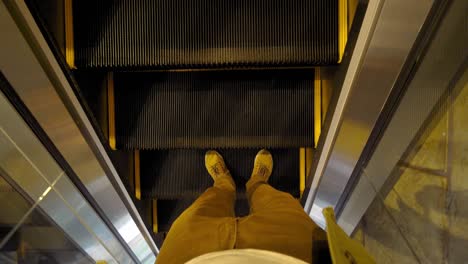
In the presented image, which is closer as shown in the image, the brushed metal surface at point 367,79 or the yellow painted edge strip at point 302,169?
the brushed metal surface at point 367,79

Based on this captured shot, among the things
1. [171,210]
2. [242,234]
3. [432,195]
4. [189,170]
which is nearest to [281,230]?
[242,234]

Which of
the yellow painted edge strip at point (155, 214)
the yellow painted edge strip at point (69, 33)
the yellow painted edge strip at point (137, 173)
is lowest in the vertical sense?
the yellow painted edge strip at point (155, 214)

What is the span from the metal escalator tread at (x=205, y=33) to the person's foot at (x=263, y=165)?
770mm

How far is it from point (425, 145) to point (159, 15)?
1119mm

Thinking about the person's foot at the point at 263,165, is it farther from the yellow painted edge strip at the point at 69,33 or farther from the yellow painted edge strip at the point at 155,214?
the yellow painted edge strip at the point at 69,33

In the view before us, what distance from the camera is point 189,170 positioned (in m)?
2.53

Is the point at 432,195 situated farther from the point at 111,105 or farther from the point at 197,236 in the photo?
the point at 111,105

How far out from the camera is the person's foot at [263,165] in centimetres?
232

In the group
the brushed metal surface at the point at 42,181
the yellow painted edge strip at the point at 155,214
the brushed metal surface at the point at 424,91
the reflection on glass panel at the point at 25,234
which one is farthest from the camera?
the yellow painted edge strip at the point at 155,214

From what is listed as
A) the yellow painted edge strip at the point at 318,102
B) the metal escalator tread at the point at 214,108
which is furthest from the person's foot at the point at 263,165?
the yellow painted edge strip at the point at 318,102

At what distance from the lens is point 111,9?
173 cm

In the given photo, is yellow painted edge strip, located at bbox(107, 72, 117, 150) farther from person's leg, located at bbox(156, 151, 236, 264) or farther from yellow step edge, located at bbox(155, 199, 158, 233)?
yellow step edge, located at bbox(155, 199, 158, 233)

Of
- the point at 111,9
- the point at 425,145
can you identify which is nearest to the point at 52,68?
the point at 111,9

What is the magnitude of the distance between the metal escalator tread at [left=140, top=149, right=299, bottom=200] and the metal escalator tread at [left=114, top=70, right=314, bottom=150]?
1.29 ft
